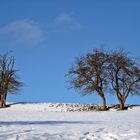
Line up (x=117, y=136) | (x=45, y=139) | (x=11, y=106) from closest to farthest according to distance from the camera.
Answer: (x=45, y=139) → (x=117, y=136) → (x=11, y=106)

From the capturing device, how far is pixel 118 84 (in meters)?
50.5

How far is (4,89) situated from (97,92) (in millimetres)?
17108

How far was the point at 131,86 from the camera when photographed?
5028 cm

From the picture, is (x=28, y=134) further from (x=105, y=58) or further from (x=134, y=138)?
(x=105, y=58)

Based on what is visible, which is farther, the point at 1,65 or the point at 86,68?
the point at 1,65

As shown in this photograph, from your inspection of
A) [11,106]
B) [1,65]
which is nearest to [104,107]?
[11,106]

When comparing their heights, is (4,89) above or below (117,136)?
above

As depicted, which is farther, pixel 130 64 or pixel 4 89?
pixel 4 89

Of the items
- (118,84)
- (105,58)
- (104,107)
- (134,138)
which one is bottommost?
(134,138)

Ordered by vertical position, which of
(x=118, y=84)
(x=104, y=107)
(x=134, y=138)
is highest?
(x=118, y=84)

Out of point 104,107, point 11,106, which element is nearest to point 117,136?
point 104,107

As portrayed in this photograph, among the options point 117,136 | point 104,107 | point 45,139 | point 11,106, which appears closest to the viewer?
point 45,139

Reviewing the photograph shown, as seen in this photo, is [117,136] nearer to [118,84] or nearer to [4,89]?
[118,84]

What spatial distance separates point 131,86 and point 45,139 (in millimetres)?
38672
